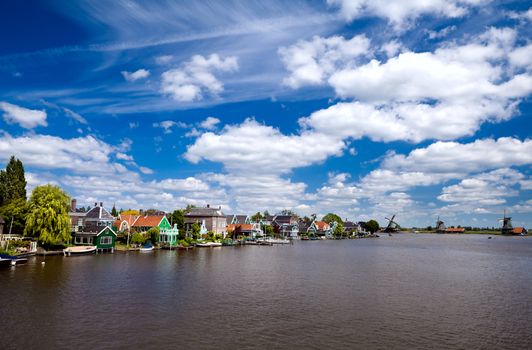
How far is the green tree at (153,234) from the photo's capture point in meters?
98.6

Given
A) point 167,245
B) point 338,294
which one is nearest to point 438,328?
point 338,294

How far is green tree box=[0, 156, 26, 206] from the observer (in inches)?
4038

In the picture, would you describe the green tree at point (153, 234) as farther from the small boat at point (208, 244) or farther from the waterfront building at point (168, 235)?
the small boat at point (208, 244)

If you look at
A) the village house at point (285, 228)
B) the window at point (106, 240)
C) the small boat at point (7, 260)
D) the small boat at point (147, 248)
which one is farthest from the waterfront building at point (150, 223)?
the village house at point (285, 228)

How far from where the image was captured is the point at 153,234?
3903 inches

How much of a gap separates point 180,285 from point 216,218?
8632 cm

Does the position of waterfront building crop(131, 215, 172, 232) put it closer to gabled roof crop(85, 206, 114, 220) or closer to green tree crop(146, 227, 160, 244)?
green tree crop(146, 227, 160, 244)

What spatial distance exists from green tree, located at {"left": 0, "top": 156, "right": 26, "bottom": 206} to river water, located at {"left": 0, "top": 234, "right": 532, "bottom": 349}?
54.7m

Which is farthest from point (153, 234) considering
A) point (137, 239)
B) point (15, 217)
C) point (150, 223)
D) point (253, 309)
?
point (253, 309)

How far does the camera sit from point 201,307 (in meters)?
36.7

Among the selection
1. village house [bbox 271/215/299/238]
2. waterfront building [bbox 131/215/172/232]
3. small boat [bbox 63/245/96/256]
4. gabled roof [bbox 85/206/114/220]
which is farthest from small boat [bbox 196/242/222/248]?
village house [bbox 271/215/299/238]

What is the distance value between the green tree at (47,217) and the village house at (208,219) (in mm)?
54165

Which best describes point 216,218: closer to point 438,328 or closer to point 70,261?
point 70,261

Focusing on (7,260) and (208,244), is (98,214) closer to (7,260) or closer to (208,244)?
(208,244)
